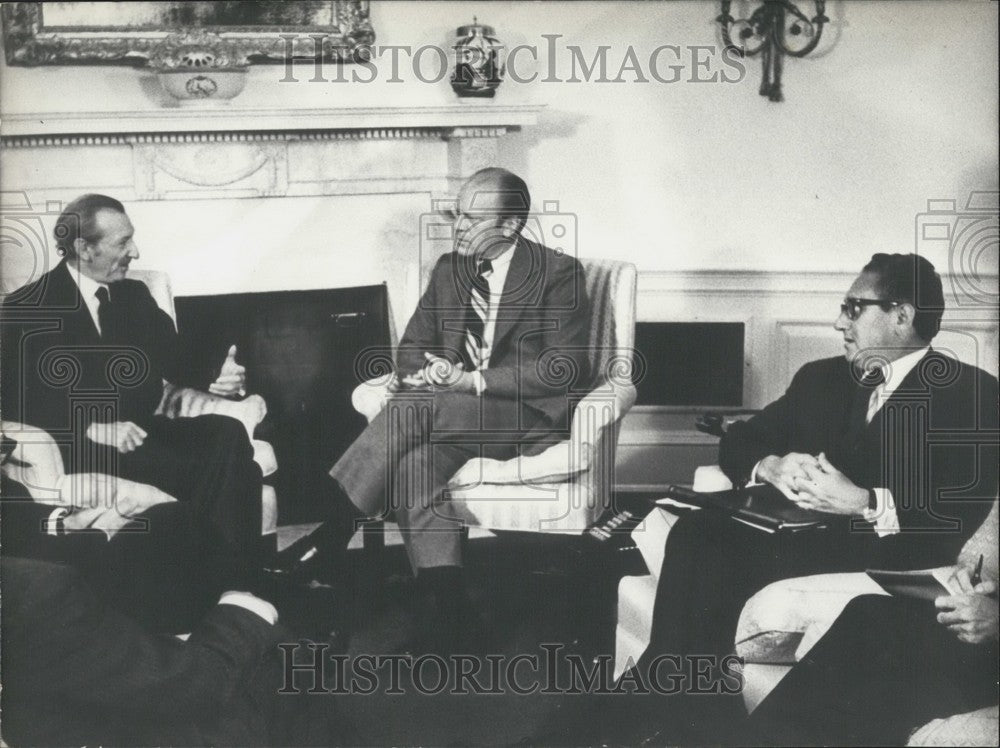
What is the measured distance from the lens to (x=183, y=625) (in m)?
→ 3.20

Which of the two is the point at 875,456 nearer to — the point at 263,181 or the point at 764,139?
the point at 764,139

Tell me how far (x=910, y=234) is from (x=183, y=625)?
9.02 ft

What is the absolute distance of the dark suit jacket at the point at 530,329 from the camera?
3.27m

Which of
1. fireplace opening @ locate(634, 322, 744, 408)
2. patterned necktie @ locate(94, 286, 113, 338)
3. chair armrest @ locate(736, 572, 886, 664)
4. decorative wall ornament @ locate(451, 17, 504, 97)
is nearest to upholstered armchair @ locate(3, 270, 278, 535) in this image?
patterned necktie @ locate(94, 286, 113, 338)

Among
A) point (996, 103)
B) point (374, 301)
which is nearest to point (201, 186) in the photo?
point (374, 301)

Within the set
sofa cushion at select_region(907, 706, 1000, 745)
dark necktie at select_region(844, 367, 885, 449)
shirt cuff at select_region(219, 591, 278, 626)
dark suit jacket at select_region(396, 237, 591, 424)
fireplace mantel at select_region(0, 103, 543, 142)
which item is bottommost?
sofa cushion at select_region(907, 706, 1000, 745)

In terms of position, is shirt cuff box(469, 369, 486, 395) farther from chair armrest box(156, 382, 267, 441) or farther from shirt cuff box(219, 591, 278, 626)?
shirt cuff box(219, 591, 278, 626)

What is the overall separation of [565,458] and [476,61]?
1.34m

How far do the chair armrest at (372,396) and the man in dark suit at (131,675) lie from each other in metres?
0.72

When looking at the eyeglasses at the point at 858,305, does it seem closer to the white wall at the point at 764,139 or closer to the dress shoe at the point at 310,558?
the white wall at the point at 764,139

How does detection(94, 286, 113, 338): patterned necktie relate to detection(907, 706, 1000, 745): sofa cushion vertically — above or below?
above

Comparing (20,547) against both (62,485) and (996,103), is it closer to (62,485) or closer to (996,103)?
(62,485)

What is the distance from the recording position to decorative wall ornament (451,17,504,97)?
3205mm

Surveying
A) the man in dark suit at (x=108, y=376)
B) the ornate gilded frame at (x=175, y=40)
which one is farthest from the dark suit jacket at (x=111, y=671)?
the ornate gilded frame at (x=175, y=40)
